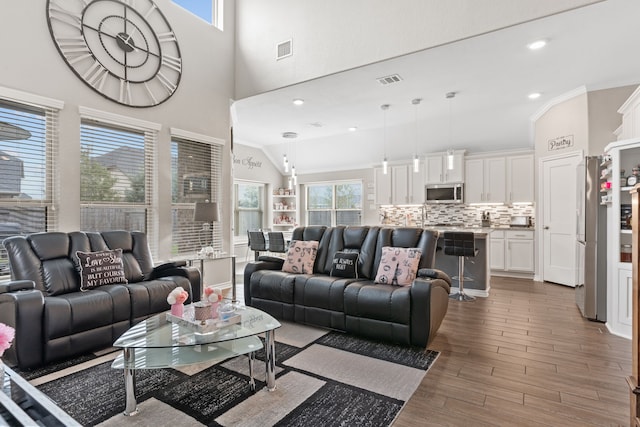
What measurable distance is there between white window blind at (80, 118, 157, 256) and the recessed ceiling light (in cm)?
474

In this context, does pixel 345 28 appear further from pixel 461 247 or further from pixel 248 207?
pixel 248 207

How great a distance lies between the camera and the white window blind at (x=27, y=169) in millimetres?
3314

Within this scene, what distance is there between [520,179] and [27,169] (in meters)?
7.67

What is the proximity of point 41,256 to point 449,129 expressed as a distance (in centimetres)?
677

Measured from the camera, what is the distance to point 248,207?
363 inches

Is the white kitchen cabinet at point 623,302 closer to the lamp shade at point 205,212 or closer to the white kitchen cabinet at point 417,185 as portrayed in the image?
the white kitchen cabinet at point 417,185

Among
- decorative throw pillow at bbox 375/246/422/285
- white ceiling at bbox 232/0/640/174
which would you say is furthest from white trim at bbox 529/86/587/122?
decorative throw pillow at bbox 375/246/422/285

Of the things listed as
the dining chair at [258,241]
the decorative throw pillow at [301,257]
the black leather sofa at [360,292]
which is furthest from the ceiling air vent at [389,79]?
the dining chair at [258,241]

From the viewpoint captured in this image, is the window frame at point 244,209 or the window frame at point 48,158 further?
the window frame at point 244,209

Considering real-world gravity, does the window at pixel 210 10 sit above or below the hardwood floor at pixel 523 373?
above

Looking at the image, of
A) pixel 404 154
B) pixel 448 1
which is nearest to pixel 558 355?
pixel 448 1

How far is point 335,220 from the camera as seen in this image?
373 inches

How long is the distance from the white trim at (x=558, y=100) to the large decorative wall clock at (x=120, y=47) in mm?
5852

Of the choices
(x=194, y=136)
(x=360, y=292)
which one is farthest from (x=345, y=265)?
(x=194, y=136)
